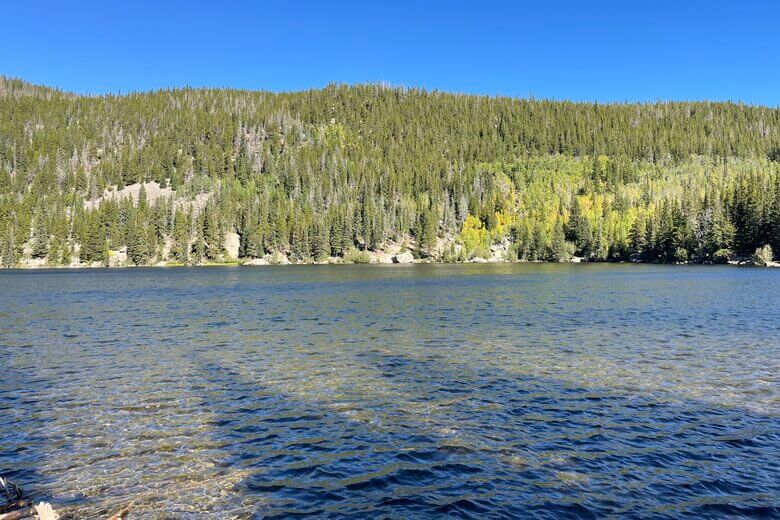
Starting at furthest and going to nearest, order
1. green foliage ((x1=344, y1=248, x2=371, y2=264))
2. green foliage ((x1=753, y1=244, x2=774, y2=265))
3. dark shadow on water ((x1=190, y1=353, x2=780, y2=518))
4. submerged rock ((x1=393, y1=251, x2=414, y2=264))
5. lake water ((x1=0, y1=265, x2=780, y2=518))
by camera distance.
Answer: green foliage ((x1=344, y1=248, x2=371, y2=264)) < submerged rock ((x1=393, y1=251, x2=414, y2=264)) < green foliage ((x1=753, y1=244, x2=774, y2=265)) < lake water ((x1=0, y1=265, x2=780, y2=518)) < dark shadow on water ((x1=190, y1=353, x2=780, y2=518))

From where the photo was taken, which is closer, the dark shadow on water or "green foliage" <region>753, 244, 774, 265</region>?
the dark shadow on water

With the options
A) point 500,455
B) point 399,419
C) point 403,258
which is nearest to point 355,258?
point 403,258

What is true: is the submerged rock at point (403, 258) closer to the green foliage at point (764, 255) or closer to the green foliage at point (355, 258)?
the green foliage at point (355, 258)

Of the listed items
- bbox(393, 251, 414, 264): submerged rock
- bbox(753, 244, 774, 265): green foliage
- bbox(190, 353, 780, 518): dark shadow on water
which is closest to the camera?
bbox(190, 353, 780, 518): dark shadow on water

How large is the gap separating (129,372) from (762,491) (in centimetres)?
2585

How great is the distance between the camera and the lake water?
12.8 meters

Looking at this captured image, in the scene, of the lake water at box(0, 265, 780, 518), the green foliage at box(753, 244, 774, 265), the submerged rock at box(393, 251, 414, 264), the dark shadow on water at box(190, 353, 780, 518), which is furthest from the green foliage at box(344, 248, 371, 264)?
the dark shadow on water at box(190, 353, 780, 518)

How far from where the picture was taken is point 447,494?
1293cm

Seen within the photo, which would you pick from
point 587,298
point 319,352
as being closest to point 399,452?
point 319,352

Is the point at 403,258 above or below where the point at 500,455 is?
above

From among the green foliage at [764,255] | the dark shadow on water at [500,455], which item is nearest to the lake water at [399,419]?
the dark shadow on water at [500,455]

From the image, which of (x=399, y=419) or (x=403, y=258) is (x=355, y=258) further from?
(x=399, y=419)

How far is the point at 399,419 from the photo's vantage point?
18516mm

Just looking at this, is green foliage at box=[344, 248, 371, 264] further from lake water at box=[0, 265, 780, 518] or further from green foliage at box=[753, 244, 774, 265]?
lake water at box=[0, 265, 780, 518]
